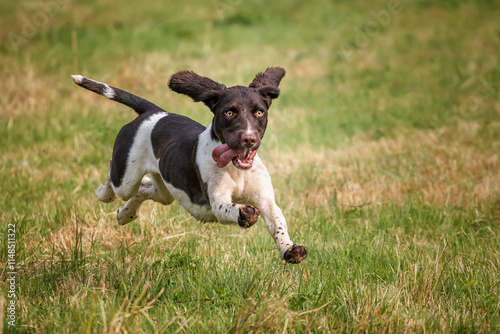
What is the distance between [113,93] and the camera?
5391 millimetres

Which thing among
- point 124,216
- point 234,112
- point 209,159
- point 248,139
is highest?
point 234,112

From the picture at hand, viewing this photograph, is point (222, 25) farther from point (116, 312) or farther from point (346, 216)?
point (116, 312)

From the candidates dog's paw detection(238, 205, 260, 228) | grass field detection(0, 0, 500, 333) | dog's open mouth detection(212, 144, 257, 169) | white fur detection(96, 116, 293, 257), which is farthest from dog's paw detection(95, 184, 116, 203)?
dog's paw detection(238, 205, 260, 228)

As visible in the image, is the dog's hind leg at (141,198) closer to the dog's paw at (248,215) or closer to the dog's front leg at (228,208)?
the dog's front leg at (228,208)

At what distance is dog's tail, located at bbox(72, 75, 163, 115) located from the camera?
208 inches

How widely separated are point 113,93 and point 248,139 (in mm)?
2061

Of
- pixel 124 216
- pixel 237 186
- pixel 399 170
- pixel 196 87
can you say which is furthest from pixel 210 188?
pixel 399 170

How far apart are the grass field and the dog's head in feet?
2.57

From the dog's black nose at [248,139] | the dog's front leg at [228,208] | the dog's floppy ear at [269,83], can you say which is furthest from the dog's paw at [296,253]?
the dog's floppy ear at [269,83]

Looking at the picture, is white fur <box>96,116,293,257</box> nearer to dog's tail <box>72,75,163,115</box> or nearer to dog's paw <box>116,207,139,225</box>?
dog's paw <box>116,207,139,225</box>

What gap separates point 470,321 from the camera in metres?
3.49

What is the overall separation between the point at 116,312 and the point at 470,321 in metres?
2.01

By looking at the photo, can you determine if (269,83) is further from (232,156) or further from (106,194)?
(106,194)

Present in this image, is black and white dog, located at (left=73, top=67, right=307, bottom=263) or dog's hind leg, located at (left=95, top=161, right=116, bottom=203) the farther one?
dog's hind leg, located at (left=95, top=161, right=116, bottom=203)
